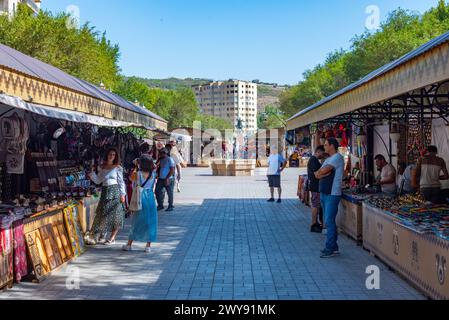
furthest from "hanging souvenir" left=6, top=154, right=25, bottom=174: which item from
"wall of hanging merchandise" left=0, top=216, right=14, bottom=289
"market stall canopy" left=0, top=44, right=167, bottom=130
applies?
"wall of hanging merchandise" left=0, top=216, right=14, bottom=289

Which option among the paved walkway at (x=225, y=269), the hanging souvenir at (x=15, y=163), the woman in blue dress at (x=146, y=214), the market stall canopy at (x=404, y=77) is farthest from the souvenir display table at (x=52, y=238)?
the market stall canopy at (x=404, y=77)

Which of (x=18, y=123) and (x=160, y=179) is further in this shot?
(x=160, y=179)

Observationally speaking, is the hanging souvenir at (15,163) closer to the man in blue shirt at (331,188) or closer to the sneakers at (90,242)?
the sneakers at (90,242)

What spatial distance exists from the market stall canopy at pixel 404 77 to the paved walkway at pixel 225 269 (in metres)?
2.41

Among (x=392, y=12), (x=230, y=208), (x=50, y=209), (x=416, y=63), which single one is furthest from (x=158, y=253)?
(x=392, y=12)

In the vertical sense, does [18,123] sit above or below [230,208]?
above

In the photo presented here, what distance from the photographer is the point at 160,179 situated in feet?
48.2

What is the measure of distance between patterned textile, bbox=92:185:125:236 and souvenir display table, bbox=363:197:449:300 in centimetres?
432

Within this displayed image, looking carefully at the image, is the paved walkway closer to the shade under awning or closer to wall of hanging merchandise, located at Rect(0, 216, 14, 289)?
wall of hanging merchandise, located at Rect(0, 216, 14, 289)

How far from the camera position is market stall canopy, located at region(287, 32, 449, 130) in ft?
16.3

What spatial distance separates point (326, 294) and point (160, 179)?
345 inches

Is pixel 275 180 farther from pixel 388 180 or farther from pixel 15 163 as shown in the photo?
pixel 15 163

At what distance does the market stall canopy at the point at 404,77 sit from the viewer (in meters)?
4.97

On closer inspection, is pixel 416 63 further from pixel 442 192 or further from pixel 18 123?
pixel 18 123
